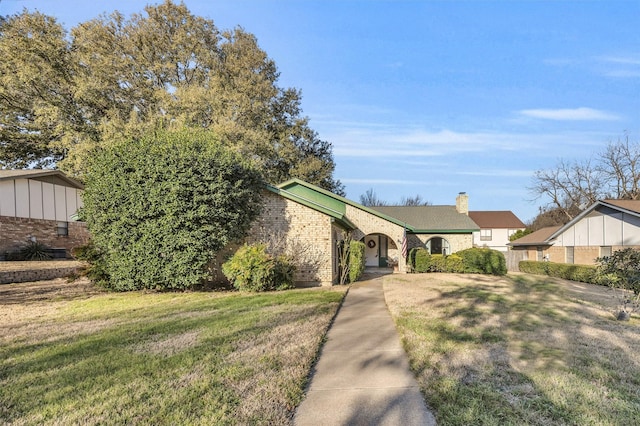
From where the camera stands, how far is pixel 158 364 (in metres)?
4.86

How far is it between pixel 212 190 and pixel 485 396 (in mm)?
9961

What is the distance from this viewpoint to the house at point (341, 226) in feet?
47.5

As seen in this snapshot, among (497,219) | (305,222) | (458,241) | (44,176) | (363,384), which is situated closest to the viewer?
(363,384)

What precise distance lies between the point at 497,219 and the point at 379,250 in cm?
3457

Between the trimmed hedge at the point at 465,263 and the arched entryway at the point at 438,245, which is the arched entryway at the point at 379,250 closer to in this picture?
the arched entryway at the point at 438,245

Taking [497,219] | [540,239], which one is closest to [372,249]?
[540,239]

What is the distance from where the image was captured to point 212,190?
1179 cm

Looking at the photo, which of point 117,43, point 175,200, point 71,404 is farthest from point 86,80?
point 71,404

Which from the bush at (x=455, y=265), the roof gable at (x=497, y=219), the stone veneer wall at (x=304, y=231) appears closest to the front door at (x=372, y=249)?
the bush at (x=455, y=265)

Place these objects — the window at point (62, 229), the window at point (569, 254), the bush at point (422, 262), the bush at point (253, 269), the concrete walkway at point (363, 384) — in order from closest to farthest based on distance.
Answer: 1. the concrete walkway at point (363, 384)
2. the bush at point (253, 269)
3. the bush at point (422, 262)
4. the window at point (62, 229)
5. the window at point (569, 254)

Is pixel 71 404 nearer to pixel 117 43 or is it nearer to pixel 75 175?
pixel 75 175

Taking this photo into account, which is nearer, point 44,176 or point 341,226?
point 341,226

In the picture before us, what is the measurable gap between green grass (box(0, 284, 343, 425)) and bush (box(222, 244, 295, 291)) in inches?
129

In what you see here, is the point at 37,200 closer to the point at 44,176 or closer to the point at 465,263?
the point at 44,176
